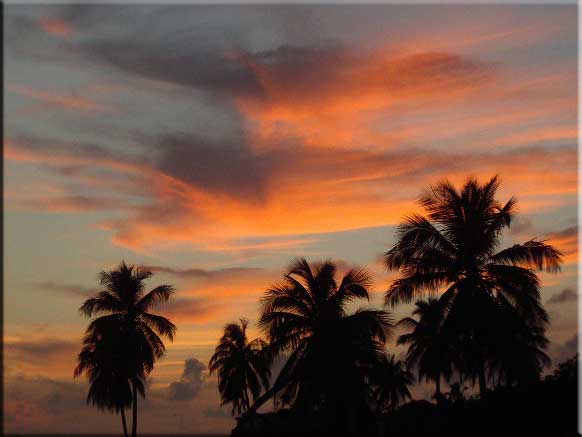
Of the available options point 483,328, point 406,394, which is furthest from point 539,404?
point 406,394

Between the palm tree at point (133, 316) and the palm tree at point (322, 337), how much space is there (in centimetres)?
1741

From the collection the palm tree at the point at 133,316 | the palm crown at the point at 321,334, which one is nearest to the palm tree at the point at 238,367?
the palm tree at the point at 133,316

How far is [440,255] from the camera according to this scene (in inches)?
1280

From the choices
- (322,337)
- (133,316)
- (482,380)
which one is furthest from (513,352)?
(133,316)

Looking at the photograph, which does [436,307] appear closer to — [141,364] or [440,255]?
[440,255]

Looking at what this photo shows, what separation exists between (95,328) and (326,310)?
2092 cm

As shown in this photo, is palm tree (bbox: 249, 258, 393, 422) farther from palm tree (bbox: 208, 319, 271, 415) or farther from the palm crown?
palm tree (bbox: 208, 319, 271, 415)

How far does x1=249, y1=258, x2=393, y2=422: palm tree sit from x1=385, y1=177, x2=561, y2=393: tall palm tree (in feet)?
11.7

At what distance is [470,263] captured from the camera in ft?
107

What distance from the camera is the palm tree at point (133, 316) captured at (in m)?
50.5

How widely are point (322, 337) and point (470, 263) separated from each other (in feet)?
→ 26.0

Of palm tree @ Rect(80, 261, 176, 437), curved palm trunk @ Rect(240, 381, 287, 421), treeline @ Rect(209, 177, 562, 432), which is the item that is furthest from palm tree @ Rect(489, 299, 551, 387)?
palm tree @ Rect(80, 261, 176, 437)

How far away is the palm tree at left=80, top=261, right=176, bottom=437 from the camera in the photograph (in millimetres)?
50500

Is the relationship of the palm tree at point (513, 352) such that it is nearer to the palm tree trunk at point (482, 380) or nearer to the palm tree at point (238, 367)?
the palm tree trunk at point (482, 380)
